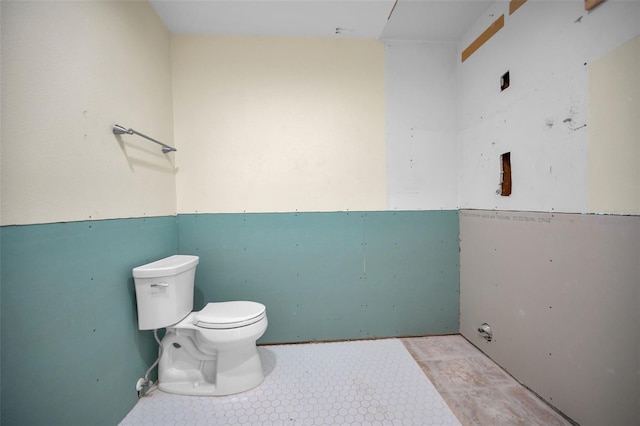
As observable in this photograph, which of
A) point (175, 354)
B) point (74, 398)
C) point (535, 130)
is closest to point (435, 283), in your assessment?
point (535, 130)

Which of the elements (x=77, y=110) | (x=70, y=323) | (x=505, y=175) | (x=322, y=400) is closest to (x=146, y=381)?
(x=70, y=323)

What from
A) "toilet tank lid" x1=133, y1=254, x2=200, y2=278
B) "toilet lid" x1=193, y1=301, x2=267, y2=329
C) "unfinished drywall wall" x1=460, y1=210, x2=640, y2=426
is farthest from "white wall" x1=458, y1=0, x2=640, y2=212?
"toilet tank lid" x1=133, y1=254, x2=200, y2=278

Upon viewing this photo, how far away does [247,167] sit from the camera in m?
1.84

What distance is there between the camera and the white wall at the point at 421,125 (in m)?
1.91

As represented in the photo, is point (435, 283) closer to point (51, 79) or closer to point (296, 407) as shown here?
point (296, 407)

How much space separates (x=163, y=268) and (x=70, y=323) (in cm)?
39

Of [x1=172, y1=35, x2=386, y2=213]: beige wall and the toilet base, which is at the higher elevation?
[x1=172, y1=35, x2=386, y2=213]: beige wall

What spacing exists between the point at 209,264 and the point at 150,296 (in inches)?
21.1

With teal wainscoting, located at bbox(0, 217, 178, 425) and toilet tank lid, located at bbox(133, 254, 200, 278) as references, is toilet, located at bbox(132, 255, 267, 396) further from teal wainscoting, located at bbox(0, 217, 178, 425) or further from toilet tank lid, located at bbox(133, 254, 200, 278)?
teal wainscoting, located at bbox(0, 217, 178, 425)

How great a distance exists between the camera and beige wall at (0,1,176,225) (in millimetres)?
816

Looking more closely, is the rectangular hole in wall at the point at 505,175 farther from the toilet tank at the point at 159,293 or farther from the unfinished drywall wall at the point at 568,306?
the toilet tank at the point at 159,293

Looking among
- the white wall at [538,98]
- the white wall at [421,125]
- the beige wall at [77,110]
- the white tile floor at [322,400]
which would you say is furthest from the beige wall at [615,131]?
the beige wall at [77,110]

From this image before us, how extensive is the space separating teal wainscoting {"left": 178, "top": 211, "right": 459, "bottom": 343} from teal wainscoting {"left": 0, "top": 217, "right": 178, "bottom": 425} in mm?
532

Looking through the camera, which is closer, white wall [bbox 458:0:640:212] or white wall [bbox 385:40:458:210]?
white wall [bbox 458:0:640:212]
